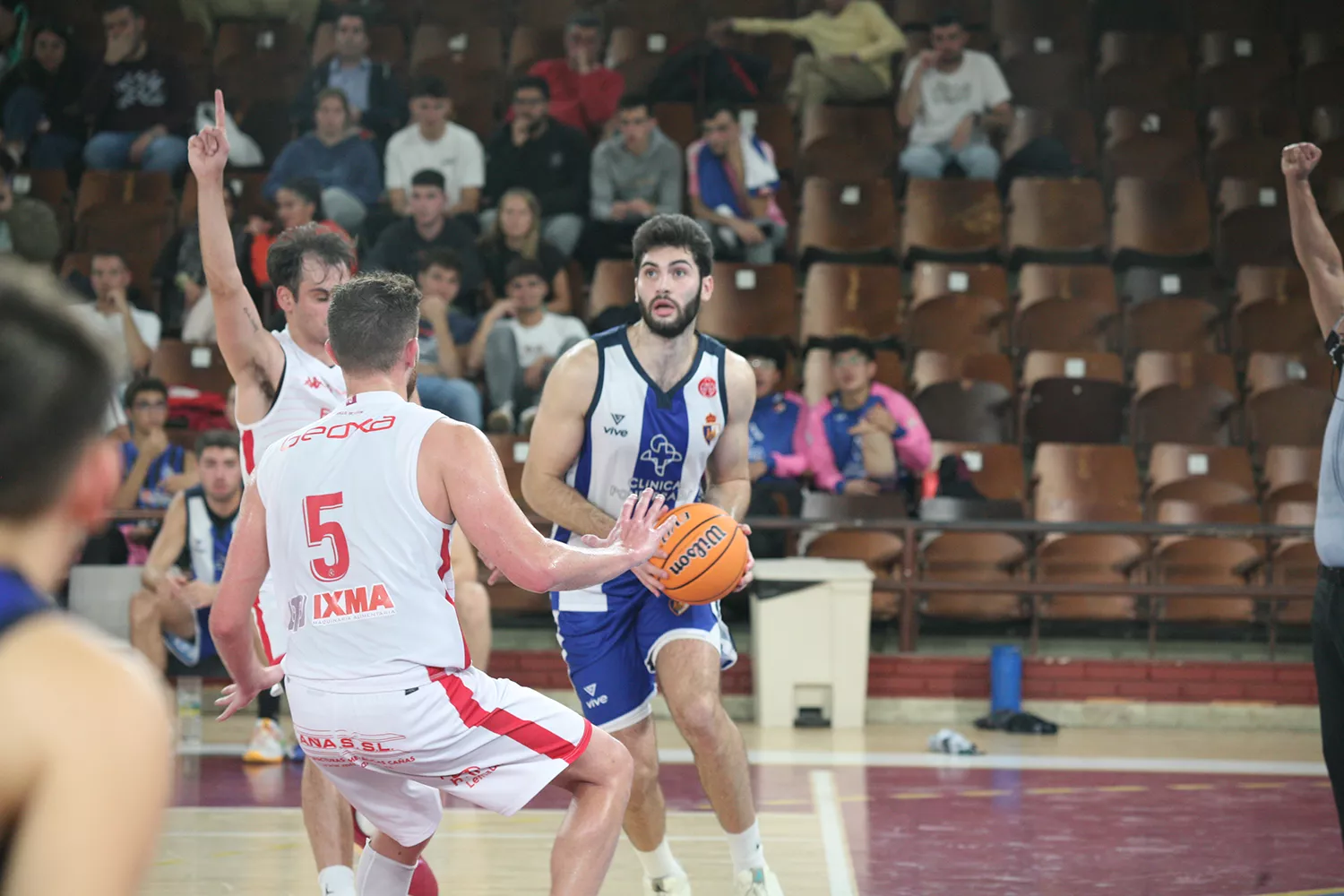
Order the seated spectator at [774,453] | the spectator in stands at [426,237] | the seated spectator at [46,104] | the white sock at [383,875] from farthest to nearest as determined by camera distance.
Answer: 1. the seated spectator at [46,104]
2. the spectator in stands at [426,237]
3. the seated spectator at [774,453]
4. the white sock at [383,875]

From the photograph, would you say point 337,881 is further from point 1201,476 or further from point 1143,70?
point 1143,70

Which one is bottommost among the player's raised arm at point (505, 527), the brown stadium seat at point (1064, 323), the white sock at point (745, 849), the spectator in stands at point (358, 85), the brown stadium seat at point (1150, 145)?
the white sock at point (745, 849)

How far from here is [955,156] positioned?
12.8 metres

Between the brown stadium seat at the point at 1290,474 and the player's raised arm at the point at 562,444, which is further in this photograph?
the brown stadium seat at the point at 1290,474

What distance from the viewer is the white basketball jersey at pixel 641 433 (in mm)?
5320

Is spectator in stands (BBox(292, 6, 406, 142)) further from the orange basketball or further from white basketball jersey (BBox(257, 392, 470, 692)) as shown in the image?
white basketball jersey (BBox(257, 392, 470, 692))

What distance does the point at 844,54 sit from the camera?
43.6 feet

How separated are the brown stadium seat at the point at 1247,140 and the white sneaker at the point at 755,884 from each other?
9.29 metres

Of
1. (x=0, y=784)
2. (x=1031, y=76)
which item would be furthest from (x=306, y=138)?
(x=0, y=784)

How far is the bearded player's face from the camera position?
534 cm

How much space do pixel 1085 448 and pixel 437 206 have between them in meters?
4.72

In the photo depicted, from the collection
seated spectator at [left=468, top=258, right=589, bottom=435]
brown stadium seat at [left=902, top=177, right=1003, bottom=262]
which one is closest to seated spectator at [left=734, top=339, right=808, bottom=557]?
seated spectator at [left=468, top=258, right=589, bottom=435]

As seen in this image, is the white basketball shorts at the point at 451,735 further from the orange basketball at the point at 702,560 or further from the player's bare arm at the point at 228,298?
the player's bare arm at the point at 228,298

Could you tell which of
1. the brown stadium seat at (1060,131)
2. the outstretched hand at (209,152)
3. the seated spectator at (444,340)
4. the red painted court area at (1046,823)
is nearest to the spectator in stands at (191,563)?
the red painted court area at (1046,823)
